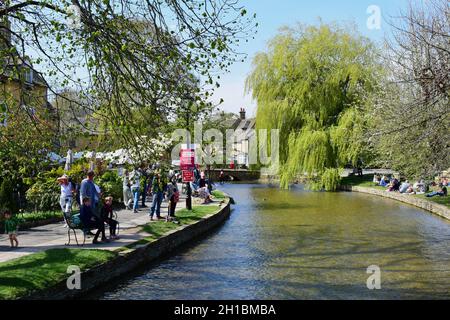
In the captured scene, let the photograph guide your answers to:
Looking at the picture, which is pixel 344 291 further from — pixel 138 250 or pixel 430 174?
pixel 430 174

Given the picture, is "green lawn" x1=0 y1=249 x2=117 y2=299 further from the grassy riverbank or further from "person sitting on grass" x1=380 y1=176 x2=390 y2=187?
"person sitting on grass" x1=380 y1=176 x2=390 y2=187

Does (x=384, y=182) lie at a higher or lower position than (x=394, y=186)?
higher

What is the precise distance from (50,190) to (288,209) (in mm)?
11434

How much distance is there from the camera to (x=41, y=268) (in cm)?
1041

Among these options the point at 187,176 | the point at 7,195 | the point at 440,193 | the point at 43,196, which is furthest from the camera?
the point at 440,193

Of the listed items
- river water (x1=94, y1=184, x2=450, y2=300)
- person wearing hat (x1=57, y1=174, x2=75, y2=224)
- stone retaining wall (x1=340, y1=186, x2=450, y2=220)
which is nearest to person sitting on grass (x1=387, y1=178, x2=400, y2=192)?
stone retaining wall (x1=340, y1=186, x2=450, y2=220)

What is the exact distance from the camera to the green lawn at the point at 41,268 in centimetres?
918

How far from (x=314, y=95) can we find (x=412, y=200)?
13678mm

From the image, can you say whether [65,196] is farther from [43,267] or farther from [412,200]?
[412,200]

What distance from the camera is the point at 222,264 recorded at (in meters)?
13.7

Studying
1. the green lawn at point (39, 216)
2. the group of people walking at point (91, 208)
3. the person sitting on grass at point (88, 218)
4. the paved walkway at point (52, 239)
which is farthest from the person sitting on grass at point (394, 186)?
the person sitting on grass at point (88, 218)

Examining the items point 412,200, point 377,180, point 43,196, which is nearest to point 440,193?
point 412,200

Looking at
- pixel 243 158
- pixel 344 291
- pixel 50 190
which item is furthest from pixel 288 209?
pixel 243 158

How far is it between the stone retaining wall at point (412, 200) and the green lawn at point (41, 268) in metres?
16.4
